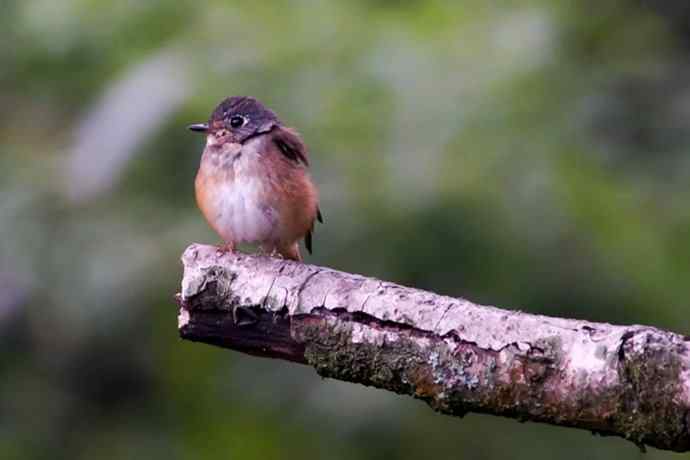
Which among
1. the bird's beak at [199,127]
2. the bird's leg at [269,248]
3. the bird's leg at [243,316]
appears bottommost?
the bird's leg at [269,248]

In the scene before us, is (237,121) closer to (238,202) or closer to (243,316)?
(238,202)

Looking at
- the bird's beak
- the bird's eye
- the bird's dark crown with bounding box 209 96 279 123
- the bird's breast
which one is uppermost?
the bird's dark crown with bounding box 209 96 279 123

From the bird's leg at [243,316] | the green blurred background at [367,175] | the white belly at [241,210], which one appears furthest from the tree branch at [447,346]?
the green blurred background at [367,175]

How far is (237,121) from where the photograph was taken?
5559 millimetres

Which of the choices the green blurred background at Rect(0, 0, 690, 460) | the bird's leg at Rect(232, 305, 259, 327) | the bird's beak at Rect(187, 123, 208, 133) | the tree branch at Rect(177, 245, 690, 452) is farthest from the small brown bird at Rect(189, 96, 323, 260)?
the bird's leg at Rect(232, 305, 259, 327)

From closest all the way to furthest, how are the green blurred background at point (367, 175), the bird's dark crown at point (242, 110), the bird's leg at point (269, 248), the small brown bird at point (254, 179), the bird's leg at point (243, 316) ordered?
the bird's leg at point (243, 316), the green blurred background at point (367, 175), the small brown bird at point (254, 179), the bird's dark crown at point (242, 110), the bird's leg at point (269, 248)

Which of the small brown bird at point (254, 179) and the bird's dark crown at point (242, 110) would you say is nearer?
the small brown bird at point (254, 179)

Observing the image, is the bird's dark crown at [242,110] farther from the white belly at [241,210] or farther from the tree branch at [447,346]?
the tree branch at [447,346]

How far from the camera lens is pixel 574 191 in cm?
521

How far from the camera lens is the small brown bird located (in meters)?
5.40

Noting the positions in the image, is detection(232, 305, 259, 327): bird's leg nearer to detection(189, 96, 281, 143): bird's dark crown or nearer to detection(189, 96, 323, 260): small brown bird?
detection(189, 96, 323, 260): small brown bird

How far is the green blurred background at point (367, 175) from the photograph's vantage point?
5.28 metres

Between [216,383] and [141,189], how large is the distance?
38.1 inches

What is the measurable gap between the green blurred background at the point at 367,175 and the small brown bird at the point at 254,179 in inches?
4.1
